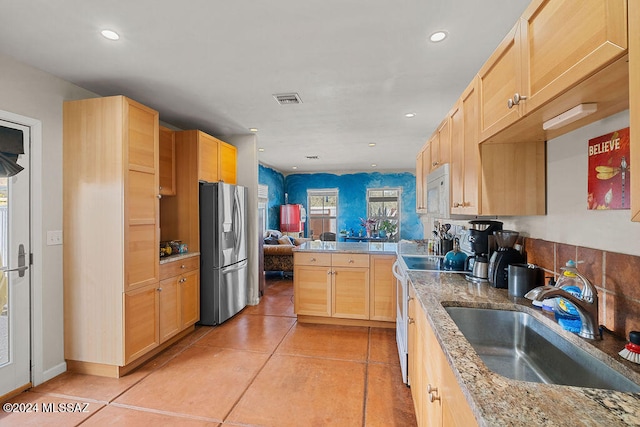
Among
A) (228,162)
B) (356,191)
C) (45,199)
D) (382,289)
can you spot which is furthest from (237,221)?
(356,191)

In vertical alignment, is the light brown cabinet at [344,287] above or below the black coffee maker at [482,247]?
below

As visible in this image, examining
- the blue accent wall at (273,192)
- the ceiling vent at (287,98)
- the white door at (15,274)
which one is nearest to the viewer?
the white door at (15,274)

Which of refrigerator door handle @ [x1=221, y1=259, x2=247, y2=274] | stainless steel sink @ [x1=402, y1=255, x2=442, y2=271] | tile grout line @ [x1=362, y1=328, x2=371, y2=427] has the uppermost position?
stainless steel sink @ [x1=402, y1=255, x2=442, y2=271]

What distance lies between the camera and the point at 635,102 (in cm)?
63

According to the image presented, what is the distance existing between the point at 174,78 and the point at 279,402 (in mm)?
2623

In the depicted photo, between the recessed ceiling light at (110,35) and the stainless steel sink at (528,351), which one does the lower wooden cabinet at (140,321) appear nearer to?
the recessed ceiling light at (110,35)

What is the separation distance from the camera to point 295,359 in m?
2.67

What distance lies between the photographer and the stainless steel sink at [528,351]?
976 mm

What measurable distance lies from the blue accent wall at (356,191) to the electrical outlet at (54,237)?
20.1 feet

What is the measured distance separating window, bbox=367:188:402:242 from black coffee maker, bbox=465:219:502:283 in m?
5.81

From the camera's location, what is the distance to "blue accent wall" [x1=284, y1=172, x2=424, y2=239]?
25.7ft

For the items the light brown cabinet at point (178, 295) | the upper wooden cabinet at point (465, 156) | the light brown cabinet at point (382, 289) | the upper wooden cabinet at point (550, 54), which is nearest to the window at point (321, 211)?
the light brown cabinet at point (382, 289)

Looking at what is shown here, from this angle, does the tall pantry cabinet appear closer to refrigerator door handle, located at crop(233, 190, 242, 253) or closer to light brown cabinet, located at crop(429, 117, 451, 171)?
refrigerator door handle, located at crop(233, 190, 242, 253)

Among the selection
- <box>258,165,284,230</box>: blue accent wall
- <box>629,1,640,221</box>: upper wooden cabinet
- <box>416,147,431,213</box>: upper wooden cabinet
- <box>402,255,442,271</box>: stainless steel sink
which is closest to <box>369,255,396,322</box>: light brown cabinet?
<box>402,255,442,271</box>: stainless steel sink
